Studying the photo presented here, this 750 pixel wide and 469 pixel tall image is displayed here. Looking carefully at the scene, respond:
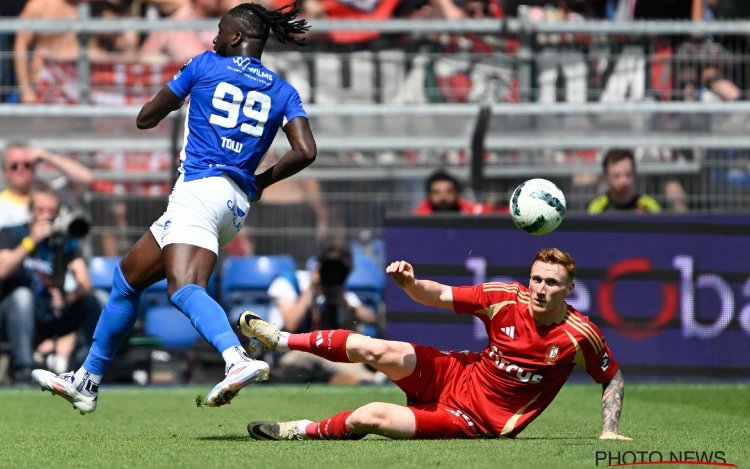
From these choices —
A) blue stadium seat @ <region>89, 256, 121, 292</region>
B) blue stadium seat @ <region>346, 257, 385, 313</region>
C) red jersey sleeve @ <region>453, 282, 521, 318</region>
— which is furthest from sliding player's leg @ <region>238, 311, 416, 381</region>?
blue stadium seat @ <region>89, 256, 121, 292</region>

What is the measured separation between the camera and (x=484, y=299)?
280 inches

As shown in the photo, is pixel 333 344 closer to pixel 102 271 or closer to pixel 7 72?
pixel 102 271

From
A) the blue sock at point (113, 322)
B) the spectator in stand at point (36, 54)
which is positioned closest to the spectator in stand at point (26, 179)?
the spectator in stand at point (36, 54)

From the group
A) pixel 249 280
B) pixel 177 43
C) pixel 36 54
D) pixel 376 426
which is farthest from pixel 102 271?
pixel 376 426

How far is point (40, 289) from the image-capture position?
12.5 m

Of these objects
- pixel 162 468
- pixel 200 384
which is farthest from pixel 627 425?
pixel 200 384

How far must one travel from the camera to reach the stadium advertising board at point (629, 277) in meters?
12.4

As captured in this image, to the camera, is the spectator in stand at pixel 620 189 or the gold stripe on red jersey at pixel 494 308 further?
the spectator in stand at pixel 620 189

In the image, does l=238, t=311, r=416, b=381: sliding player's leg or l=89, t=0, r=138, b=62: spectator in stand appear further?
Answer: l=89, t=0, r=138, b=62: spectator in stand

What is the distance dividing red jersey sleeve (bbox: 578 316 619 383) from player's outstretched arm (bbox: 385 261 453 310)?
718mm

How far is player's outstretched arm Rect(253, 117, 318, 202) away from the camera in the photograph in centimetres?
752

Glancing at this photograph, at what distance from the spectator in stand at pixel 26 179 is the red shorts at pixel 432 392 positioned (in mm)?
6596

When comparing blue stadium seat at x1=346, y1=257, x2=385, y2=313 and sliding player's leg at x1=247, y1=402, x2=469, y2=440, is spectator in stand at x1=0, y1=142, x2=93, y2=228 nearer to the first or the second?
blue stadium seat at x1=346, y1=257, x2=385, y2=313

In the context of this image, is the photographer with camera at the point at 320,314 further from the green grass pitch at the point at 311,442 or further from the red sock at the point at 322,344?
the red sock at the point at 322,344
